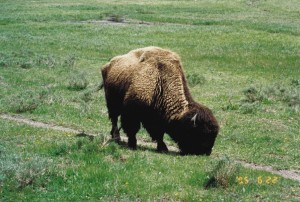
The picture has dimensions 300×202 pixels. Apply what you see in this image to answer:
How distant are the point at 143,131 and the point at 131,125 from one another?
3.16 m

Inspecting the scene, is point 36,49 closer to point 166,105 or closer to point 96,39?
point 96,39

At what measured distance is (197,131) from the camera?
533 inches

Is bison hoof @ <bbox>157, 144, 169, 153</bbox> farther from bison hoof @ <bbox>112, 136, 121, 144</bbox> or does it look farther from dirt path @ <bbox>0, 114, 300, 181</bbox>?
bison hoof @ <bbox>112, 136, 121, 144</bbox>

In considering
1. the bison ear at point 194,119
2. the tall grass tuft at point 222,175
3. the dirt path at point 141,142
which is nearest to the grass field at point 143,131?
the tall grass tuft at point 222,175

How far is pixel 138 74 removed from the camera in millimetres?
14203

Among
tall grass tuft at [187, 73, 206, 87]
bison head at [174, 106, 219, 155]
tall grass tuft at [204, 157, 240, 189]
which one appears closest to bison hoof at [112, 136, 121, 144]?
bison head at [174, 106, 219, 155]

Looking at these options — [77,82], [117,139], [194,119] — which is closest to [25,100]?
[77,82]

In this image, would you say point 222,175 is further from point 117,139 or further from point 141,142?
point 141,142

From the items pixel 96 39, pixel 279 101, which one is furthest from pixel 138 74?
pixel 96 39

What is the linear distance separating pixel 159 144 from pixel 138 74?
1977 mm

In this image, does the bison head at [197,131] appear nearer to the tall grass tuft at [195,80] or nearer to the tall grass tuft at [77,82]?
the tall grass tuft at [77,82]

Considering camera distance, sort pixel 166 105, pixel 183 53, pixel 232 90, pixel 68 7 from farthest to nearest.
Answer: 1. pixel 68 7
2. pixel 183 53
3. pixel 232 90
4. pixel 166 105

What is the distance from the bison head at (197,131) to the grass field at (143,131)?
0.54m

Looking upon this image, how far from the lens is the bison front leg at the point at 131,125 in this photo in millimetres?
14258
